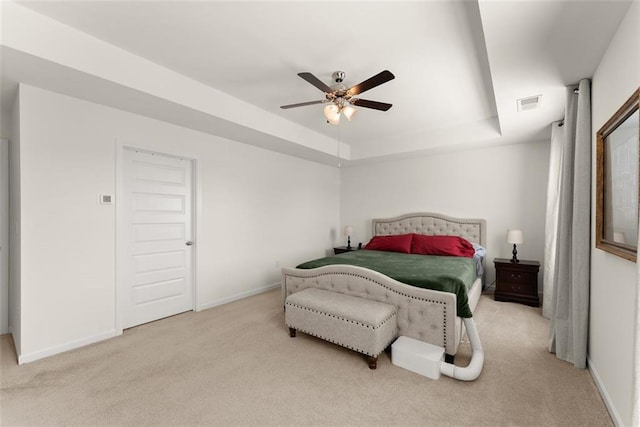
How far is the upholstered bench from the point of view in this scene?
2268mm

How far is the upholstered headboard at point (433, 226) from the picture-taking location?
4.51 metres

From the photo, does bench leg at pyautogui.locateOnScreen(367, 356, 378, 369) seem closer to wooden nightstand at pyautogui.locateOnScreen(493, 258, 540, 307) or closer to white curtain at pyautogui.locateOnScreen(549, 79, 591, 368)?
white curtain at pyautogui.locateOnScreen(549, 79, 591, 368)

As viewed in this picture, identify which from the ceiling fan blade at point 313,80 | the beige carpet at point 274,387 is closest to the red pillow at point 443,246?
the beige carpet at point 274,387

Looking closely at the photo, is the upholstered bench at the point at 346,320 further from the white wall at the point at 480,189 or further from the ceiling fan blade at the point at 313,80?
the white wall at the point at 480,189

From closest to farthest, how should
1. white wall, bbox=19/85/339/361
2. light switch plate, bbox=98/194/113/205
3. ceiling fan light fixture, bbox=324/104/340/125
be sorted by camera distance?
white wall, bbox=19/85/339/361 < ceiling fan light fixture, bbox=324/104/340/125 < light switch plate, bbox=98/194/113/205

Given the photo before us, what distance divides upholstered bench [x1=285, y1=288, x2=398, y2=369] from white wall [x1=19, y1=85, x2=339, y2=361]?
5.59 feet

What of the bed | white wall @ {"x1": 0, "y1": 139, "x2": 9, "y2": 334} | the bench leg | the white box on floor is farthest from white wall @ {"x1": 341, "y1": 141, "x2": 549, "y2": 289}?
white wall @ {"x1": 0, "y1": 139, "x2": 9, "y2": 334}

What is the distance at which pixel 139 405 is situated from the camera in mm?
1858

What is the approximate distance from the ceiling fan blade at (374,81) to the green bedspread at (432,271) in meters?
1.76

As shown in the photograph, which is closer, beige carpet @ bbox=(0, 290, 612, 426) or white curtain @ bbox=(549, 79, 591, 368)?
beige carpet @ bbox=(0, 290, 612, 426)

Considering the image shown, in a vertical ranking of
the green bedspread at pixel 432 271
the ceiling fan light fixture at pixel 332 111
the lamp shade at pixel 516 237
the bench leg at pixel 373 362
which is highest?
the ceiling fan light fixture at pixel 332 111

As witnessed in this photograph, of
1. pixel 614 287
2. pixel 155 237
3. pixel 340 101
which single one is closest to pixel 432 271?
pixel 614 287

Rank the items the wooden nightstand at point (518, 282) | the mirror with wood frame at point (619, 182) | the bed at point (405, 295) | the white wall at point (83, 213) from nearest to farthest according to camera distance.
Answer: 1. the mirror with wood frame at point (619, 182)
2. the bed at point (405, 295)
3. the white wall at point (83, 213)
4. the wooden nightstand at point (518, 282)

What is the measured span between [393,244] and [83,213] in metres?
4.05
